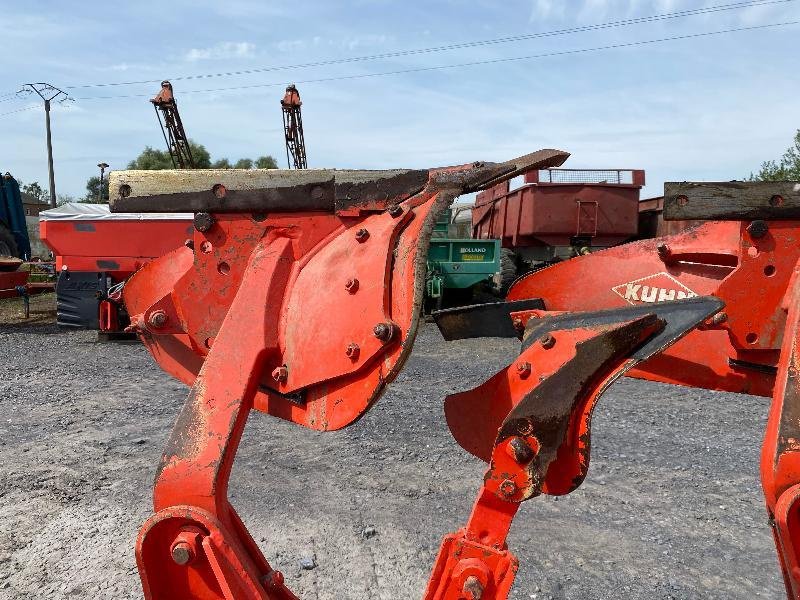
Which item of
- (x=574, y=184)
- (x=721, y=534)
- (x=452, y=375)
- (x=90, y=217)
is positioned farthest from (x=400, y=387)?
(x=574, y=184)

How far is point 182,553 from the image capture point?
1532 millimetres

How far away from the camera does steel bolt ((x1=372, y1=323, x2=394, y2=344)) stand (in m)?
1.46

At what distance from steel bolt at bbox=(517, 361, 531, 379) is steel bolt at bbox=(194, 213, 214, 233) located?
92 centimetres

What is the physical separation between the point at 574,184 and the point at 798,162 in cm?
2542

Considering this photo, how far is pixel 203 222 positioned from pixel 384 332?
2.28 feet

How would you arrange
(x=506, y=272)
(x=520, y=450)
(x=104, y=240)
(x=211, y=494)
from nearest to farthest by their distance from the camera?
(x=520, y=450) < (x=211, y=494) < (x=104, y=240) < (x=506, y=272)

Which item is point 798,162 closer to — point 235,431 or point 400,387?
point 400,387

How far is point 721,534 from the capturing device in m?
3.46

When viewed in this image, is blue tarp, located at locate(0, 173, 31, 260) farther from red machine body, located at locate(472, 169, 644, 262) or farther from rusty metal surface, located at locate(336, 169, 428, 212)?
rusty metal surface, located at locate(336, 169, 428, 212)

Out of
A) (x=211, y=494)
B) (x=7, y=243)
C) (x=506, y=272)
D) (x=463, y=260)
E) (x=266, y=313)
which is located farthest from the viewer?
(x=7, y=243)

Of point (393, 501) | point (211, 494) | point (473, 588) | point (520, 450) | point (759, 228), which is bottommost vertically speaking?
point (393, 501)

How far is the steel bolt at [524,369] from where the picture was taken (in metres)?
1.57

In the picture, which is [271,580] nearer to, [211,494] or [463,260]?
[211,494]

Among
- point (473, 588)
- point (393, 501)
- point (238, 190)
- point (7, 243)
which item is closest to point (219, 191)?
point (238, 190)
